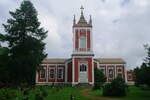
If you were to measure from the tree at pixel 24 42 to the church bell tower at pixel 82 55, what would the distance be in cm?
800

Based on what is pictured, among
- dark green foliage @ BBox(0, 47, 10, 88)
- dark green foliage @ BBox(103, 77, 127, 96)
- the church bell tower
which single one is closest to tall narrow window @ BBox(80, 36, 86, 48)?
the church bell tower

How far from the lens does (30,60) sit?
3550cm

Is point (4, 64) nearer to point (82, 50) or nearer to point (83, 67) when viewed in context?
point (82, 50)

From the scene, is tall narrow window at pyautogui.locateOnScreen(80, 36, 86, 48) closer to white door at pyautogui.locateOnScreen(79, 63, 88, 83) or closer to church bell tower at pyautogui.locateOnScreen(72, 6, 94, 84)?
church bell tower at pyautogui.locateOnScreen(72, 6, 94, 84)

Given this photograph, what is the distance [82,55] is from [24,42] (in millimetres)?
12855

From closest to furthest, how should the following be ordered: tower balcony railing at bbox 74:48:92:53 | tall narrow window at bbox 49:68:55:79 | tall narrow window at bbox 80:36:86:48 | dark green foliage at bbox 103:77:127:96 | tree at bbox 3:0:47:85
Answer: dark green foliage at bbox 103:77:127:96
tree at bbox 3:0:47:85
tower balcony railing at bbox 74:48:92:53
tall narrow window at bbox 80:36:86:48
tall narrow window at bbox 49:68:55:79

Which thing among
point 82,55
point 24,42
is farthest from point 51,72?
point 24,42

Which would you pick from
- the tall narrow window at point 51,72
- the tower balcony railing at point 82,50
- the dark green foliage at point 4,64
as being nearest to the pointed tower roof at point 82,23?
the tower balcony railing at point 82,50

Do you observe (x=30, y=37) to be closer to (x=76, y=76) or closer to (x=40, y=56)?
(x=40, y=56)

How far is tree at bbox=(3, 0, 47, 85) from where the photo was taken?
118 ft

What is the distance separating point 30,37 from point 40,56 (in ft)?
12.3

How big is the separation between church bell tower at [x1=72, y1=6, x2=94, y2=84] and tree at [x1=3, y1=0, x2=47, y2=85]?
8.00 metres

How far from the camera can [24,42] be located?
3744 centimetres

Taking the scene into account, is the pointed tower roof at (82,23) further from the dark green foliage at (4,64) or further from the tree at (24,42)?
the dark green foliage at (4,64)
